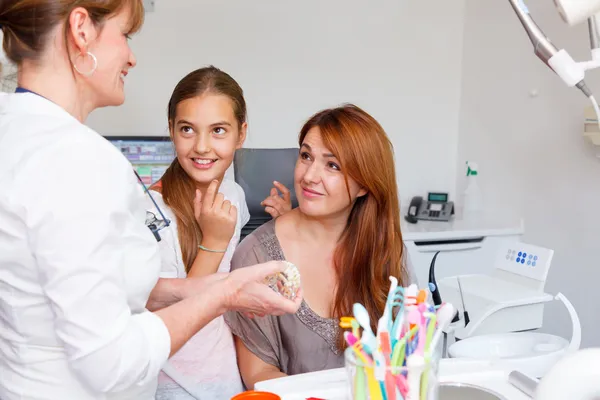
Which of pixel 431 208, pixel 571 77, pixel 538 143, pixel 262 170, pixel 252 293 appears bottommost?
pixel 431 208

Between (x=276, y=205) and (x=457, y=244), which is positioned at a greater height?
(x=276, y=205)

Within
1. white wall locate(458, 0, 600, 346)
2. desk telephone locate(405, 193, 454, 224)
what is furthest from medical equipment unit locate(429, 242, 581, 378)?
→ desk telephone locate(405, 193, 454, 224)

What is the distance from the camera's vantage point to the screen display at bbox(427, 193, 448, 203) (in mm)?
3244

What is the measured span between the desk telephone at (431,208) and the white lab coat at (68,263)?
2.38 meters

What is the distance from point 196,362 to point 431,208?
6.75 ft

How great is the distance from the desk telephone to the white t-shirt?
184 cm

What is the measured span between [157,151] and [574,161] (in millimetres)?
1842

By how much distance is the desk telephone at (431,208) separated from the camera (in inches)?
121

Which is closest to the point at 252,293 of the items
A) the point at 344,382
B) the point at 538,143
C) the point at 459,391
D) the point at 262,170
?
the point at 344,382

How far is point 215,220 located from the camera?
1.35 metres

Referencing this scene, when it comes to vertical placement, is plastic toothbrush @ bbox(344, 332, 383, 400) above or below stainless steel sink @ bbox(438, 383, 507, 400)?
above

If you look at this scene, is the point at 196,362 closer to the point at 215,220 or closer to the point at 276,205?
the point at 215,220

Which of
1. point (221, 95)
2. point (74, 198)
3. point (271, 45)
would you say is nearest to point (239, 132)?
point (221, 95)

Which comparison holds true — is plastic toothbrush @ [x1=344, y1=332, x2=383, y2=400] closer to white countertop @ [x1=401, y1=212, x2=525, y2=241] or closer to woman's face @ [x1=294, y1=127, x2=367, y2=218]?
woman's face @ [x1=294, y1=127, x2=367, y2=218]
